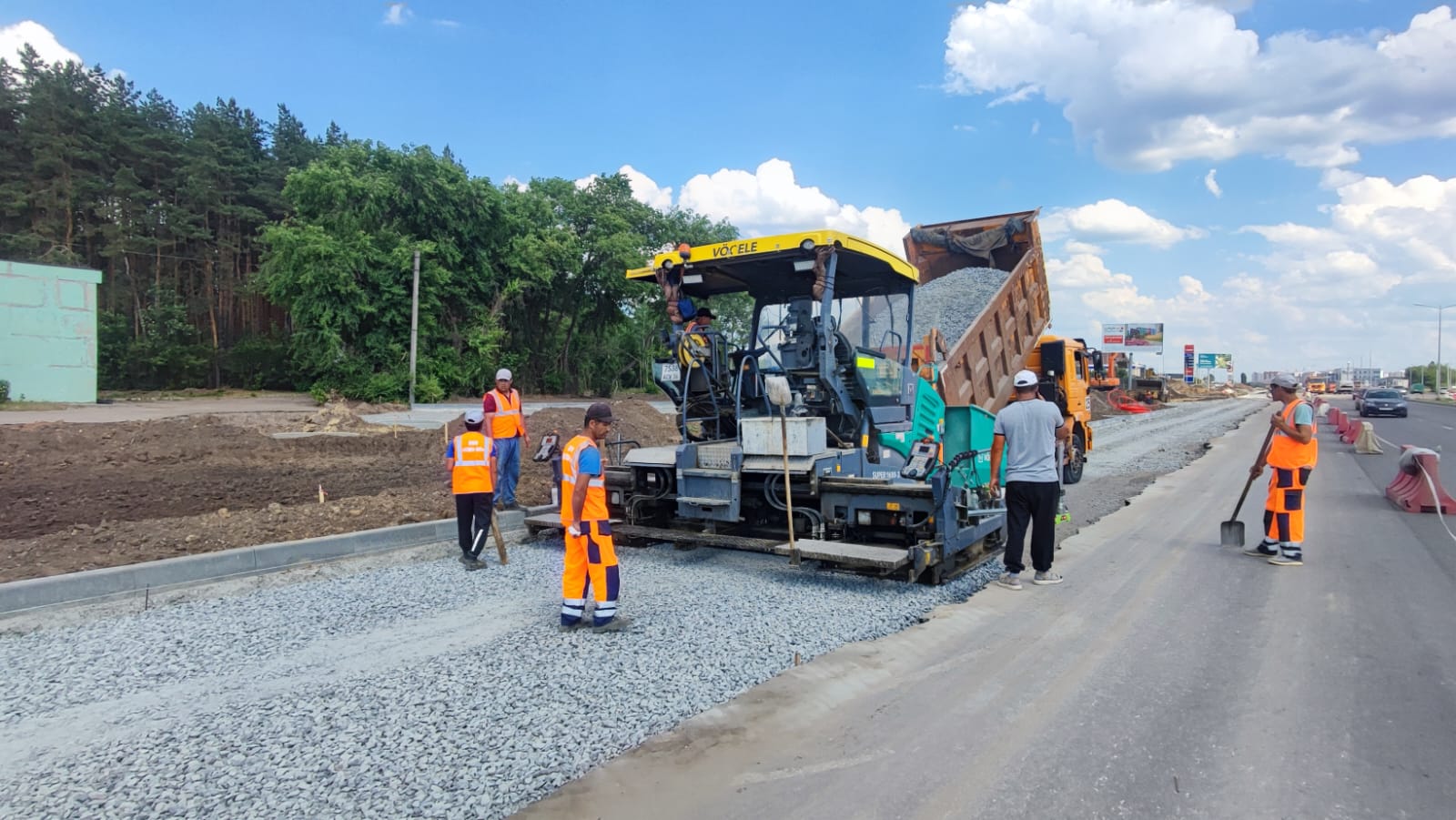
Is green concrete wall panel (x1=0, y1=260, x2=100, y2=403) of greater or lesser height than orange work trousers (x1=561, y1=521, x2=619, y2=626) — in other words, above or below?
above

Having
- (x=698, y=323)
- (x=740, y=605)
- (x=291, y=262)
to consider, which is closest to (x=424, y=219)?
(x=291, y=262)

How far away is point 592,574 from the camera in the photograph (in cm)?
479

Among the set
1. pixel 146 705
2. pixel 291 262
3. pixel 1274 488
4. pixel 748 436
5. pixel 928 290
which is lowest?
pixel 146 705

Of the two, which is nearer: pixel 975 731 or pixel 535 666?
pixel 975 731

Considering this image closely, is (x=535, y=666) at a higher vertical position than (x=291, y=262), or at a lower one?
lower

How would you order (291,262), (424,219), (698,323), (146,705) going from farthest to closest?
(424,219)
(291,262)
(698,323)
(146,705)

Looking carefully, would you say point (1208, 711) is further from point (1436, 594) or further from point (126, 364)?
point (126, 364)

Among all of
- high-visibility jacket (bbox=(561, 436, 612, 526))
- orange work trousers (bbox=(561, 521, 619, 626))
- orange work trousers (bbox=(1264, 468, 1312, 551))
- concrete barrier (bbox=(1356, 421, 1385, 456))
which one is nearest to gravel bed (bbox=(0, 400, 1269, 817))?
orange work trousers (bbox=(561, 521, 619, 626))

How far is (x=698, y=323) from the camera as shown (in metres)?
6.90

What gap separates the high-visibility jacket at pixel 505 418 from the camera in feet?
27.3

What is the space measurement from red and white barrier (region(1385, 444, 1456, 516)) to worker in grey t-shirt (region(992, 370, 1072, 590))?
645 centimetres

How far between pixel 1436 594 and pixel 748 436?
5.16 metres

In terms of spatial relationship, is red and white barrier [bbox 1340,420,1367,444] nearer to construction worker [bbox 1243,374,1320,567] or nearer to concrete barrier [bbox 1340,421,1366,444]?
Result: concrete barrier [bbox 1340,421,1366,444]

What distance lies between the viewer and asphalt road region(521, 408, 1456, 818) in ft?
9.38
